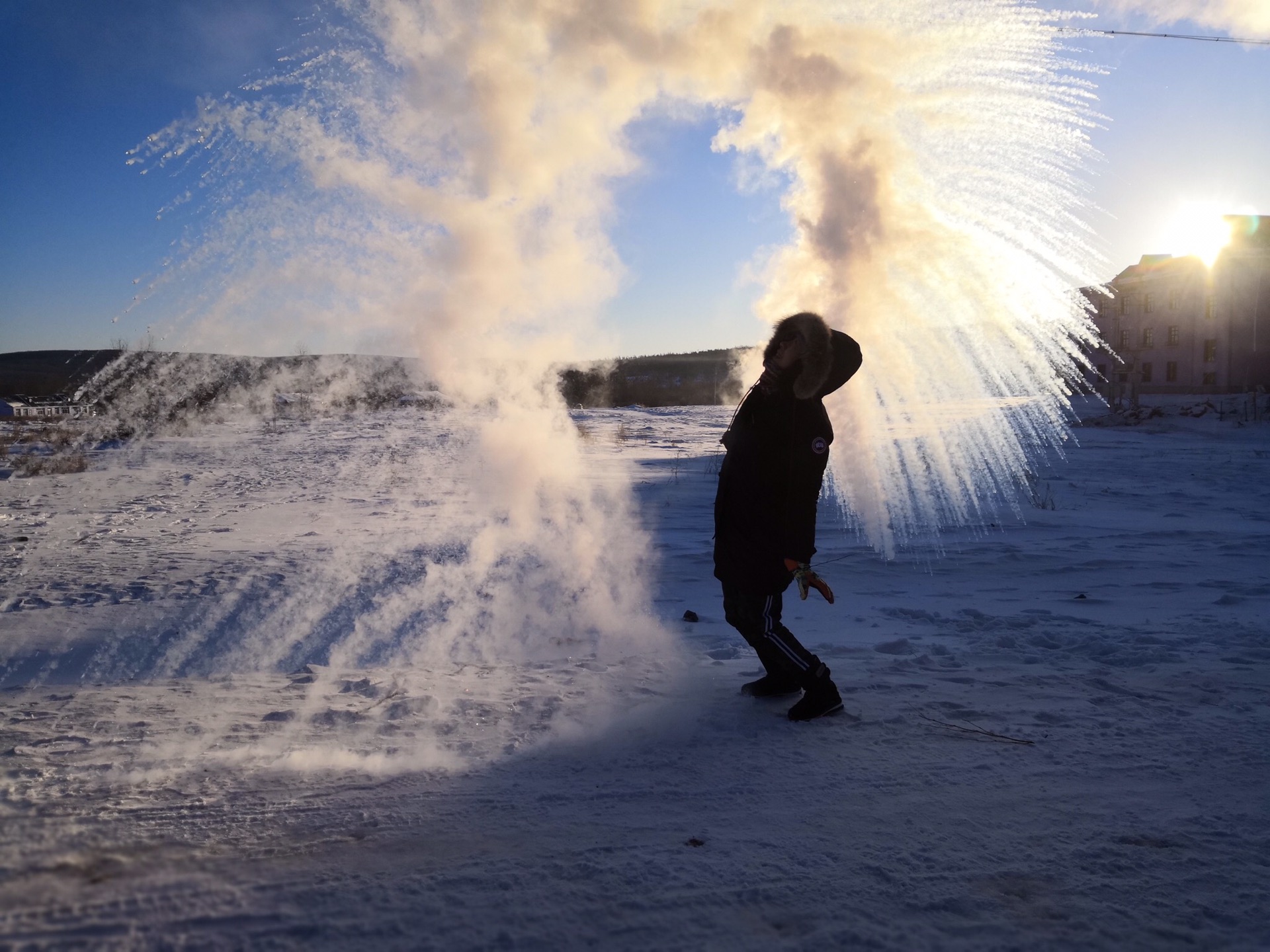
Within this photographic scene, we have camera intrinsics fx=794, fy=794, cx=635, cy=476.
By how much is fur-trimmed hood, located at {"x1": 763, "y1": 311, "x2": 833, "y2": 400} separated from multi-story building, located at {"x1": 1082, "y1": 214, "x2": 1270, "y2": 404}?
33.5m

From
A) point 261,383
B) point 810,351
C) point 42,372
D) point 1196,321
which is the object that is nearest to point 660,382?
point 1196,321

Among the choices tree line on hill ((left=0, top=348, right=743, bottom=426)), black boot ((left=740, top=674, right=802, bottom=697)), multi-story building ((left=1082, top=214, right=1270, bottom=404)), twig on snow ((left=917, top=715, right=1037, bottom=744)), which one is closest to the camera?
twig on snow ((left=917, top=715, right=1037, bottom=744))

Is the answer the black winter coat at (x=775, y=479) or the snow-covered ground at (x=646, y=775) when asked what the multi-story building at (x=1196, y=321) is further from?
the black winter coat at (x=775, y=479)

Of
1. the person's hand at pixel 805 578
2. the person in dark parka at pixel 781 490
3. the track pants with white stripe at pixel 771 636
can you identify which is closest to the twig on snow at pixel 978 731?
the person in dark parka at pixel 781 490

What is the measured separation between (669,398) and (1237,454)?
36653 millimetres

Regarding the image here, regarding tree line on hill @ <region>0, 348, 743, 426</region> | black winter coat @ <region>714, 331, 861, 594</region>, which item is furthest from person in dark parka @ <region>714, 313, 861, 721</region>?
tree line on hill @ <region>0, 348, 743, 426</region>

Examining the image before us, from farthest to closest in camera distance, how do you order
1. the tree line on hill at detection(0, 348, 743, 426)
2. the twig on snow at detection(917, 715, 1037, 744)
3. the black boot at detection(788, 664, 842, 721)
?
the tree line on hill at detection(0, 348, 743, 426) → the black boot at detection(788, 664, 842, 721) → the twig on snow at detection(917, 715, 1037, 744)

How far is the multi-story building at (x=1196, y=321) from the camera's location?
34.2m

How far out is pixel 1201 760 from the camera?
3.07m

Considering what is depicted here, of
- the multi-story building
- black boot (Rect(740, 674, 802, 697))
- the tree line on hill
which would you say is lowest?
black boot (Rect(740, 674, 802, 697))

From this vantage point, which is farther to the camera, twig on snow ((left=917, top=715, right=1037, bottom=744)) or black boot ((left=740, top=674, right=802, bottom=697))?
black boot ((left=740, top=674, right=802, bottom=697))

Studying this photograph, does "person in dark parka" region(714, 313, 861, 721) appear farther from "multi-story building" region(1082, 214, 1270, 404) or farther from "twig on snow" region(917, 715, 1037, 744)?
"multi-story building" region(1082, 214, 1270, 404)

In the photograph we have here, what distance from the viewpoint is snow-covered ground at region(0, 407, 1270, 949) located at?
6.75ft

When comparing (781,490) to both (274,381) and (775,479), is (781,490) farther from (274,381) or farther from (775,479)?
(274,381)
